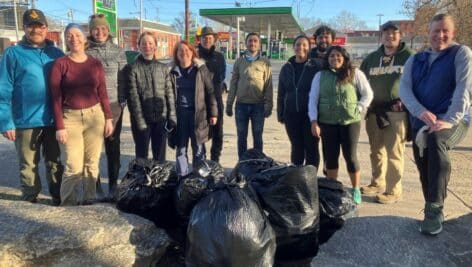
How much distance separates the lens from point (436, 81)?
3.22m

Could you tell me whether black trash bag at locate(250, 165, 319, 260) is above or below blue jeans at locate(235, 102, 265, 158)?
below

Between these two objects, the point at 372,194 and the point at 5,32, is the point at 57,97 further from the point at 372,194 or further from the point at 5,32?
the point at 5,32

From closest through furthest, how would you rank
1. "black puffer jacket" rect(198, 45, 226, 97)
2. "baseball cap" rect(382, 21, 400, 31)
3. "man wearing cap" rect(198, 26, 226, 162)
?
Answer: "baseball cap" rect(382, 21, 400, 31) < "man wearing cap" rect(198, 26, 226, 162) < "black puffer jacket" rect(198, 45, 226, 97)

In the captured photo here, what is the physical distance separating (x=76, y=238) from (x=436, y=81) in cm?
269

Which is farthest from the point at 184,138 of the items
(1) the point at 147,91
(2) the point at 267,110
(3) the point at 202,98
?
(2) the point at 267,110

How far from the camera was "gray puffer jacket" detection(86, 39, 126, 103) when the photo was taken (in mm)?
4402

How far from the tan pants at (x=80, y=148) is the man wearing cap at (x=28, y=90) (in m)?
0.30

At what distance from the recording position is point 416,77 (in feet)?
11.1

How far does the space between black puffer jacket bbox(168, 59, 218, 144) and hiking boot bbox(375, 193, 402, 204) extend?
1930 millimetres

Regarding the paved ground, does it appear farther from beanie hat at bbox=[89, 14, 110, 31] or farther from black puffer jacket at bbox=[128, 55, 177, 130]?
beanie hat at bbox=[89, 14, 110, 31]

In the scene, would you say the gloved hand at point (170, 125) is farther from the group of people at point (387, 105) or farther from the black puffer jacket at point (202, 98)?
the group of people at point (387, 105)

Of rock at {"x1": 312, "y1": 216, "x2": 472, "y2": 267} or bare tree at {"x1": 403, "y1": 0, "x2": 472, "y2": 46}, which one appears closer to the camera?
rock at {"x1": 312, "y1": 216, "x2": 472, "y2": 267}

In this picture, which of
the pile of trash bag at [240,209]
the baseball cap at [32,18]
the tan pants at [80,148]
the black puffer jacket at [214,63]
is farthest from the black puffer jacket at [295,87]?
the baseball cap at [32,18]

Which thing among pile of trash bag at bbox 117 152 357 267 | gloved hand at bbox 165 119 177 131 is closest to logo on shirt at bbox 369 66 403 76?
pile of trash bag at bbox 117 152 357 267
